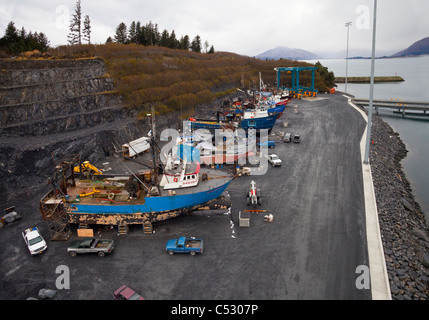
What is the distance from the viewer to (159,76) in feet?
171

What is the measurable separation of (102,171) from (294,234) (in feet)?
→ 67.7

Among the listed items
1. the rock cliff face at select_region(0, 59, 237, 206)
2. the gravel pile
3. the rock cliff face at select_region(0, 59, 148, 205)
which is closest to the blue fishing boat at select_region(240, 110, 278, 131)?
the rock cliff face at select_region(0, 59, 237, 206)

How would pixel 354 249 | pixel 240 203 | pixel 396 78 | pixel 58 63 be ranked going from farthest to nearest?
pixel 396 78
pixel 58 63
pixel 240 203
pixel 354 249

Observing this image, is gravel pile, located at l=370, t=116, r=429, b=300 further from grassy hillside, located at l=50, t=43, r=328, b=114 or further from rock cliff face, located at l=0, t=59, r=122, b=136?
rock cliff face, located at l=0, t=59, r=122, b=136

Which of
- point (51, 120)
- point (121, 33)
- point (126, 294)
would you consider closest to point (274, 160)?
point (126, 294)

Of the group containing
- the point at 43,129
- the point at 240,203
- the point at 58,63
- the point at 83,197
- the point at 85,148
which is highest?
the point at 58,63

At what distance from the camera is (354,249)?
56.9 ft

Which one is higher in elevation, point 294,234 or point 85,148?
point 85,148

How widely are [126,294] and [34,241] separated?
8234 millimetres

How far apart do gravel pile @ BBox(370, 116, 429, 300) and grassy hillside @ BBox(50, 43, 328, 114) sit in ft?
106

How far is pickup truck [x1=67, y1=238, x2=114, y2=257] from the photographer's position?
17.6 metres

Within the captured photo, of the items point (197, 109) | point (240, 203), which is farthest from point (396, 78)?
point (240, 203)
